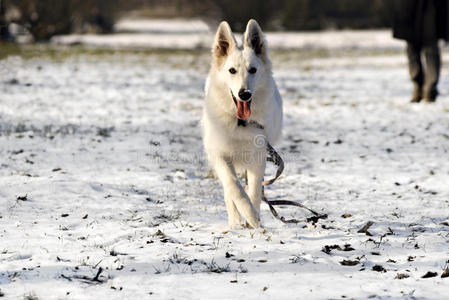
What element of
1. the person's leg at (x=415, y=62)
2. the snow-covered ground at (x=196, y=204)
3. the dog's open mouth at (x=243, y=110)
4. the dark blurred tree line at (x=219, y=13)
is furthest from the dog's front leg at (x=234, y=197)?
the dark blurred tree line at (x=219, y=13)

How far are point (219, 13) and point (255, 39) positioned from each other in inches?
1435

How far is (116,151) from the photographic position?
718 centimetres

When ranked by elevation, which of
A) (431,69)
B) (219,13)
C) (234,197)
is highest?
(219,13)

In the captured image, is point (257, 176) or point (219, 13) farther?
point (219, 13)

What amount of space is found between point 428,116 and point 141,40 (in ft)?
88.7

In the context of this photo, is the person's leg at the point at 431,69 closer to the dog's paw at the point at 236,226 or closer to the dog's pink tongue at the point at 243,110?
the dog's pink tongue at the point at 243,110

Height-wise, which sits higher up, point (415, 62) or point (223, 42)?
Result: point (223, 42)

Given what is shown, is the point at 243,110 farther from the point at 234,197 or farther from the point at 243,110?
the point at 234,197

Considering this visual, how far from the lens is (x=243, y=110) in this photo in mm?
4484

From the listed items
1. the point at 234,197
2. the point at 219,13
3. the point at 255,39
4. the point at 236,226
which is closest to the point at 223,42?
the point at 255,39

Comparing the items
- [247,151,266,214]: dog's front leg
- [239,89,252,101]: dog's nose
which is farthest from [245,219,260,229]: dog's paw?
[239,89,252,101]: dog's nose

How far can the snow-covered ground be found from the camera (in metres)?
3.33

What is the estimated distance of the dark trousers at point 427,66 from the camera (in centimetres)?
1066

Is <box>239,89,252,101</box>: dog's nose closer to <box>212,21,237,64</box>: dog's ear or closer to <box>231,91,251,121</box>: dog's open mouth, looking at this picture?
<box>231,91,251,121</box>: dog's open mouth
